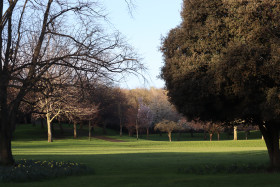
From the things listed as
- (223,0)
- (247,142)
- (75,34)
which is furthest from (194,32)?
(247,142)

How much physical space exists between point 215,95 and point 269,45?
2.93 m

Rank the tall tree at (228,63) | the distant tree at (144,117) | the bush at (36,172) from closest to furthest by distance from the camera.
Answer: the bush at (36,172), the tall tree at (228,63), the distant tree at (144,117)

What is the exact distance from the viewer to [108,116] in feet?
297

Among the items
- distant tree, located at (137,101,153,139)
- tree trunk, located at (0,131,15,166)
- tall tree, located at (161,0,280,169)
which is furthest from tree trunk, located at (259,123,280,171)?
distant tree, located at (137,101,153,139)

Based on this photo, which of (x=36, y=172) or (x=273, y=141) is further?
(x=273, y=141)

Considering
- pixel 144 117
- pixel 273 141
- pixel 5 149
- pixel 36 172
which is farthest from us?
pixel 144 117

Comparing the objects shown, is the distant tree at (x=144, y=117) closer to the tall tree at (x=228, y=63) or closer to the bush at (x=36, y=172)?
the tall tree at (x=228, y=63)

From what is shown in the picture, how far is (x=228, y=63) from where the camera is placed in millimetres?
15609

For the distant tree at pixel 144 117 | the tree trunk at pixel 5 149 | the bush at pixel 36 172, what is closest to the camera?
the bush at pixel 36 172

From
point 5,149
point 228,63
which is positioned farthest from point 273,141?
point 5,149

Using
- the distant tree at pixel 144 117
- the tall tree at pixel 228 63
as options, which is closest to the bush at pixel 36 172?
the tall tree at pixel 228 63

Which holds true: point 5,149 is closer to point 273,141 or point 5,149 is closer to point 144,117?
point 273,141

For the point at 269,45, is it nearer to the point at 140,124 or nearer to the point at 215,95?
the point at 215,95

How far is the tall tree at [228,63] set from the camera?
15445 millimetres
